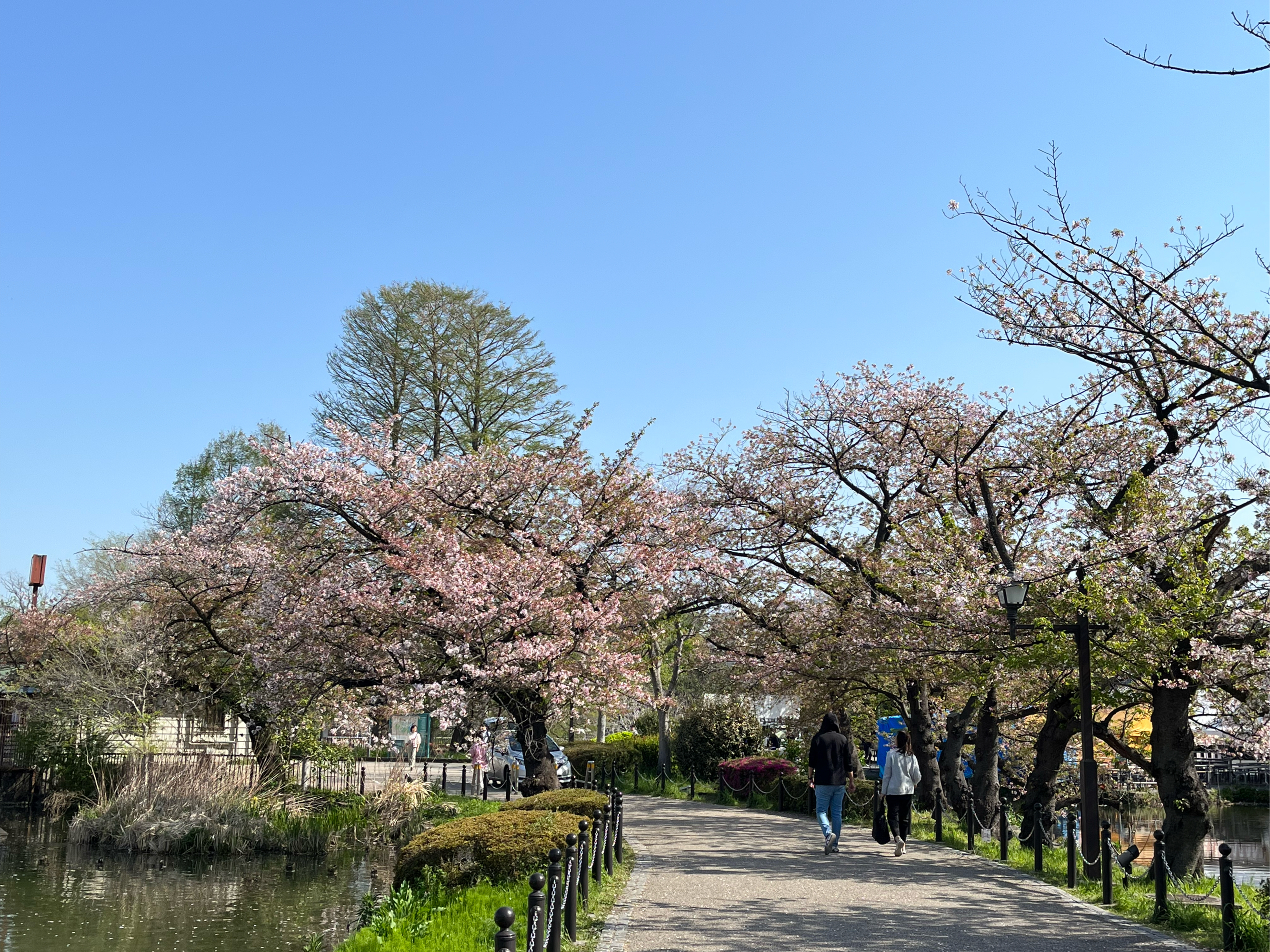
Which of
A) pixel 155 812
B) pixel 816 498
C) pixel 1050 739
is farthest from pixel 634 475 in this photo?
pixel 155 812

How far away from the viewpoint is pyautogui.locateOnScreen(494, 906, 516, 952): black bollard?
16.3ft

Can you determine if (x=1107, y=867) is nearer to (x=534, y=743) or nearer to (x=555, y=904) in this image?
(x=555, y=904)

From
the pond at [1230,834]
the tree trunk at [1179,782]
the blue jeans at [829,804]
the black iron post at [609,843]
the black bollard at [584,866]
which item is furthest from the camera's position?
the pond at [1230,834]

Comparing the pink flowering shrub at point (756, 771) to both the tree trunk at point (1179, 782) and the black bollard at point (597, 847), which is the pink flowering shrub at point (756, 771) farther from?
the black bollard at point (597, 847)

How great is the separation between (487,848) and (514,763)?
14.2 metres

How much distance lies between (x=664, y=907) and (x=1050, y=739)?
10.0m

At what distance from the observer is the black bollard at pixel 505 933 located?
4.96 m

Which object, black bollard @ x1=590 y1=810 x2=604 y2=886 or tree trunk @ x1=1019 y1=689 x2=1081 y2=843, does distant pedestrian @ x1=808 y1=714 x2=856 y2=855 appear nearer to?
black bollard @ x1=590 y1=810 x2=604 y2=886

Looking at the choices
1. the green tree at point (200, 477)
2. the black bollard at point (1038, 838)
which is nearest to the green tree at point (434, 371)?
the green tree at point (200, 477)

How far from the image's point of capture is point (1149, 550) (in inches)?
519

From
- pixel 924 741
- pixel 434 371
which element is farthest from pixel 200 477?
pixel 924 741

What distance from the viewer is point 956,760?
67.5 feet

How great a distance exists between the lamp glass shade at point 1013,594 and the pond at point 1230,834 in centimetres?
703

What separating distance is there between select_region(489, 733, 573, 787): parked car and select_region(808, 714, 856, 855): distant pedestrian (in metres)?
7.81
